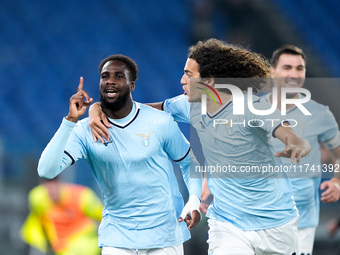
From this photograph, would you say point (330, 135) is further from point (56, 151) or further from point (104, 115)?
point (56, 151)

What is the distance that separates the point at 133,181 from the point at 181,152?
40 centimetres

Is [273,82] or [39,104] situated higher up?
[39,104]

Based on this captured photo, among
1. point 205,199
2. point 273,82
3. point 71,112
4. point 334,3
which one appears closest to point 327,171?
point 273,82

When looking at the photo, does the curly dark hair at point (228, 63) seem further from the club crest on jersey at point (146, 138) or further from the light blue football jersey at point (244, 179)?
the club crest on jersey at point (146, 138)

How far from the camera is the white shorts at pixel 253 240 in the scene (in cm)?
347

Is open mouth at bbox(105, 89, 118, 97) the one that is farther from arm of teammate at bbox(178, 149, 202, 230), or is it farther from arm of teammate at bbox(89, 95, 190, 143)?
arm of teammate at bbox(178, 149, 202, 230)

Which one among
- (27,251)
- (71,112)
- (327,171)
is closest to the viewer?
(71,112)

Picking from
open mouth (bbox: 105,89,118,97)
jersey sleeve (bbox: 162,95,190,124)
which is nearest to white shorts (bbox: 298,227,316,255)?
jersey sleeve (bbox: 162,95,190,124)

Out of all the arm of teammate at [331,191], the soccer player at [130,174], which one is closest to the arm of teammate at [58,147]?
the soccer player at [130,174]

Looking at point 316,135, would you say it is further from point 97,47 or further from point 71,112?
point 97,47

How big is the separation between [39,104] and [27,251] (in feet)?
8.88

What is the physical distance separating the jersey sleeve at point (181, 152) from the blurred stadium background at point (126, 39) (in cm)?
462

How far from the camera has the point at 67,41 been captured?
9.45 metres

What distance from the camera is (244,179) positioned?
3.48 meters
